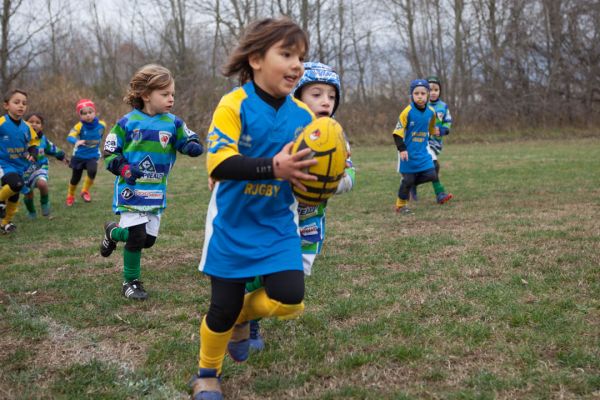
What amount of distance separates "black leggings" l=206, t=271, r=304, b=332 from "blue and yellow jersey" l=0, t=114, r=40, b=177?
6.61 metres

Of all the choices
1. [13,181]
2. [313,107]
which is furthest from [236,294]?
[13,181]

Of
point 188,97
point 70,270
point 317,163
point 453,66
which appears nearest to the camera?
point 317,163

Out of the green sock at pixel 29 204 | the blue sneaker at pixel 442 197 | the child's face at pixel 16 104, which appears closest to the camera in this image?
the child's face at pixel 16 104

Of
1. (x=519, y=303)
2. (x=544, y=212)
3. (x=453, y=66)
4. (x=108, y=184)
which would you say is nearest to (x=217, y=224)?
(x=519, y=303)

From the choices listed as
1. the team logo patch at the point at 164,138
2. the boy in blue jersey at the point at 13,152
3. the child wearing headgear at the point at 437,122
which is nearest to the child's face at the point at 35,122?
the boy in blue jersey at the point at 13,152

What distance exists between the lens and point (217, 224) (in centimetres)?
290

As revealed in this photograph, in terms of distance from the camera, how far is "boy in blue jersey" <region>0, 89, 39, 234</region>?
821 cm

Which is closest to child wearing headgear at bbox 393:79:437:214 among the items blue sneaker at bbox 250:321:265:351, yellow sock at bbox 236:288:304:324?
blue sneaker at bbox 250:321:265:351

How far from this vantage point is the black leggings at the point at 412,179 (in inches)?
358

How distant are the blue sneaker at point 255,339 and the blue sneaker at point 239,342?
0.34 meters

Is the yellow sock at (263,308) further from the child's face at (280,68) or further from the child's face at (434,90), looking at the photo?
the child's face at (434,90)

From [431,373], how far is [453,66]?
31.8 meters

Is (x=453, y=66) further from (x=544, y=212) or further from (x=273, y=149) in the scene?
(x=273, y=149)

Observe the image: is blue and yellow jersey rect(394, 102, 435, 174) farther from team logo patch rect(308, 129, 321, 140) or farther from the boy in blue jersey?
team logo patch rect(308, 129, 321, 140)
